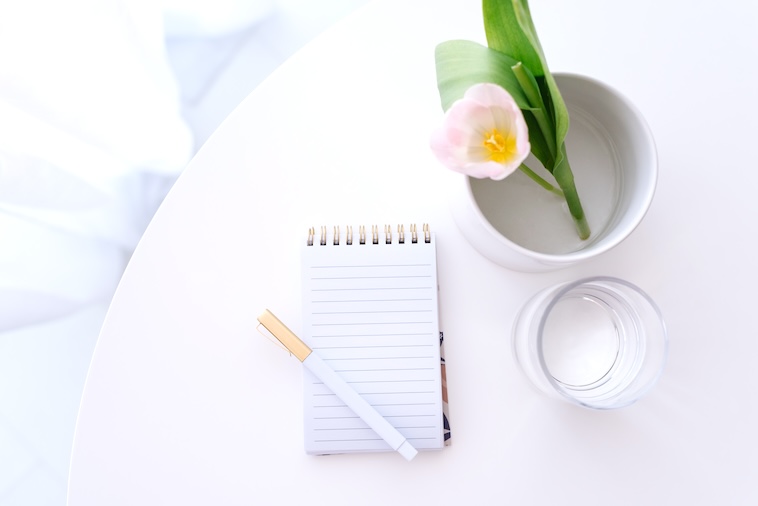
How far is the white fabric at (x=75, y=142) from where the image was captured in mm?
625

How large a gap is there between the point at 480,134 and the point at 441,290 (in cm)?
22

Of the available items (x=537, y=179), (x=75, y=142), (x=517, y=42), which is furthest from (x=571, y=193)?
(x=75, y=142)

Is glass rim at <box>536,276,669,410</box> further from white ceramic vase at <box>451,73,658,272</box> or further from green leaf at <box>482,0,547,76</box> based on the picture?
green leaf at <box>482,0,547,76</box>

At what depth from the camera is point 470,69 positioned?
463mm

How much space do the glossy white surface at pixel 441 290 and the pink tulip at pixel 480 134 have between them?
0.65 ft

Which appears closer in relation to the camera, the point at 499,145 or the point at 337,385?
the point at 499,145

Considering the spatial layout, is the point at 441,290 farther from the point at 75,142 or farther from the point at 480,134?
the point at 75,142

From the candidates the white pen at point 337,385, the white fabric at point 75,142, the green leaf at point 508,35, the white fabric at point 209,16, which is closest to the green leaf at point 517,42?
the green leaf at point 508,35

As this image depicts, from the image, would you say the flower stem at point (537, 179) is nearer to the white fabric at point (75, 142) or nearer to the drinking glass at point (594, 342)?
the drinking glass at point (594, 342)

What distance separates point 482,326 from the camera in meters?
0.62

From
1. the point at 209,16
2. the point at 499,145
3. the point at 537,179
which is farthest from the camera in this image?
the point at 209,16

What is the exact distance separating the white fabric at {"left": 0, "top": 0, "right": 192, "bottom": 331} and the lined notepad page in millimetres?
292

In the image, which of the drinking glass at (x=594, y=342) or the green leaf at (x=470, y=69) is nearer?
the green leaf at (x=470, y=69)

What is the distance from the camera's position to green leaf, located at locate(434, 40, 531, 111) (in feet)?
1.51
